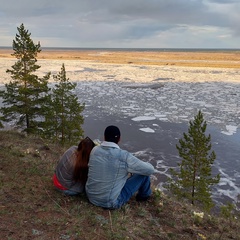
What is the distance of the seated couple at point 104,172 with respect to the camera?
202 inches

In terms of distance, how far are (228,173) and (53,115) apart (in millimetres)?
9634

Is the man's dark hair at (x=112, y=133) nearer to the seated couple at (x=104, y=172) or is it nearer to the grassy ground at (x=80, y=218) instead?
the seated couple at (x=104, y=172)

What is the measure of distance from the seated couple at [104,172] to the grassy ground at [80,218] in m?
0.25

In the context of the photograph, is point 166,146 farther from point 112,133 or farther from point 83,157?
point 112,133

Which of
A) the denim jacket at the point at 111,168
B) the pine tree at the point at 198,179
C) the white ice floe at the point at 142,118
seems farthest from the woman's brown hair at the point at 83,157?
the white ice floe at the point at 142,118

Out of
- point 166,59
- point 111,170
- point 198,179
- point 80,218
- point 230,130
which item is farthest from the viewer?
point 166,59

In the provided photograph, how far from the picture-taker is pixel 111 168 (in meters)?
5.13

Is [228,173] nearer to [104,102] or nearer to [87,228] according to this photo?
[87,228]

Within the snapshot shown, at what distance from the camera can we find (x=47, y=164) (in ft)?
27.0

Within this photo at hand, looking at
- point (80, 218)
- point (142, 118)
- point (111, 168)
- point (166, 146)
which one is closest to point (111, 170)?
point (111, 168)

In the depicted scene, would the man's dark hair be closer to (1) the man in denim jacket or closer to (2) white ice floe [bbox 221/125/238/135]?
(1) the man in denim jacket

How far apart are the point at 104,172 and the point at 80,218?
876 millimetres

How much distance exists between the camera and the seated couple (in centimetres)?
513

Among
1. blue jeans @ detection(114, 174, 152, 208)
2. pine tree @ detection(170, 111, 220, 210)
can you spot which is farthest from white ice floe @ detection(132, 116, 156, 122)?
blue jeans @ detection(114, 174, 152, 208)
